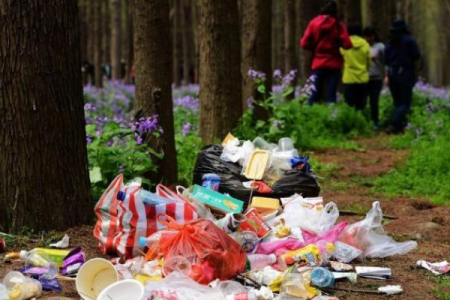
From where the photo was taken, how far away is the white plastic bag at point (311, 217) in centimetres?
461

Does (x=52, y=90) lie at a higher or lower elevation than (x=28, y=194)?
higher

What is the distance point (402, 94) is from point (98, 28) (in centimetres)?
1432

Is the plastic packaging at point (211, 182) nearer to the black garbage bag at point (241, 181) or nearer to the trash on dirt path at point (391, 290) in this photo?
the black garbage bag at point (241, 181)

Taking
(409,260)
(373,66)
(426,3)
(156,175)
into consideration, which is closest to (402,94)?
(373,66)

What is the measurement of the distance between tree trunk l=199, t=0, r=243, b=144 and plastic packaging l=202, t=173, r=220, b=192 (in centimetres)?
326

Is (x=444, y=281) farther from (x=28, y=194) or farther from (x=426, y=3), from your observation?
(x=426, y=3)

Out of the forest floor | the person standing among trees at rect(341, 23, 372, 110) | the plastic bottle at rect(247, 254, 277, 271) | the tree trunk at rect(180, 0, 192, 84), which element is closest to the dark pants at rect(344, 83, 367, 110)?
the person standing among trees at rect(341, 23, 372, 110)

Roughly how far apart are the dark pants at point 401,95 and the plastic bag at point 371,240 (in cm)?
711

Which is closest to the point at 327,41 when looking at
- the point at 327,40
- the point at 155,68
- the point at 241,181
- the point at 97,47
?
the point at 327,40

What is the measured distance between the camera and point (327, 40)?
11.7m

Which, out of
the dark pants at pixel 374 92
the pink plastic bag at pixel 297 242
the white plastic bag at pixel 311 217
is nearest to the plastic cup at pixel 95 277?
the pink plastic bag at pixel 297 242

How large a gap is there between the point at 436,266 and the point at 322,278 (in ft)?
3.47

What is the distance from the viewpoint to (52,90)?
15.1 ft

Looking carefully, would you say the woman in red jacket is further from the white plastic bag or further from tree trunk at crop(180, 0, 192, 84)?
tree trunk at crop(180, 0, 192, 84)
